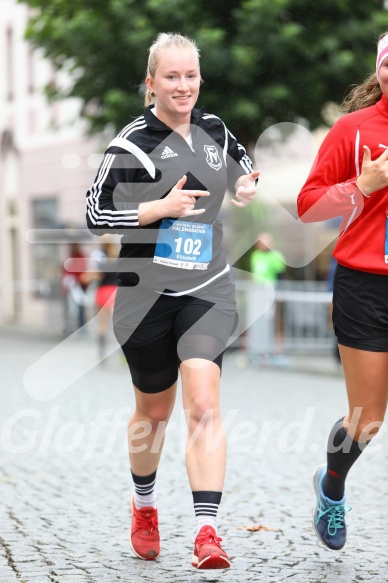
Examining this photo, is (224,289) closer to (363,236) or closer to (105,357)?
(363,236)

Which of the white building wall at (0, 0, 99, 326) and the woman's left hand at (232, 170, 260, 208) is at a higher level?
the woman's left hand at (232, 170, 260, 208)

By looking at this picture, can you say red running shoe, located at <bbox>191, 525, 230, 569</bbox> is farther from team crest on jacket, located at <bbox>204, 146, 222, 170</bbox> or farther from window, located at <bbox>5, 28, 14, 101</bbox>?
window, located at <bbox>5, 28, 14, 101</bbox>

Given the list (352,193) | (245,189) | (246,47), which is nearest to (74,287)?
(246,47)

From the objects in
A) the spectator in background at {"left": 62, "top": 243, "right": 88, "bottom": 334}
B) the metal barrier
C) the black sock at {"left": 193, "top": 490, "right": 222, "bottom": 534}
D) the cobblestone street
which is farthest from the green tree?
the black sock at {"left": 193, "top": 490, "right": 222, "bottom": 534}

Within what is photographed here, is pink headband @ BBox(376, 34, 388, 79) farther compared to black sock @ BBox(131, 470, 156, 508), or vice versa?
black sock @ BBox(131, 470, 156, 508)

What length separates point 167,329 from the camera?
15.3ft

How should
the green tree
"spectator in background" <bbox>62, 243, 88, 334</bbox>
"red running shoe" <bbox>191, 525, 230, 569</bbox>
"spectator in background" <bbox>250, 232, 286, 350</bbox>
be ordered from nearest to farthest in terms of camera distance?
1. "red running shoe" <bbox>191, 525, 230, 569</bbox>
2. the green tree
3. "spectator in background" <bbox>250, 232, 286, 350</bbox>
4. "spectator in background" <bbox>62, 243, 88, 334</bbox>

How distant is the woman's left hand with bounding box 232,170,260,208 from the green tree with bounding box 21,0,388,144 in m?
11.9

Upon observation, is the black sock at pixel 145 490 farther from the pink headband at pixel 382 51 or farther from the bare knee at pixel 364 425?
the pink headband at pixel 382 51

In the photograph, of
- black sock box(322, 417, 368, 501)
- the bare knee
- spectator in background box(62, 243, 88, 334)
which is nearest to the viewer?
the bare knee

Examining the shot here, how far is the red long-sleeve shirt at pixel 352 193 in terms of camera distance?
4418 millimetres

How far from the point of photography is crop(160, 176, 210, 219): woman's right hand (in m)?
4.37

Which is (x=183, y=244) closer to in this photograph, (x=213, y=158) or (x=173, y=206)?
(x=173, y=206)

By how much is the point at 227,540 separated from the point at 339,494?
674 mm
